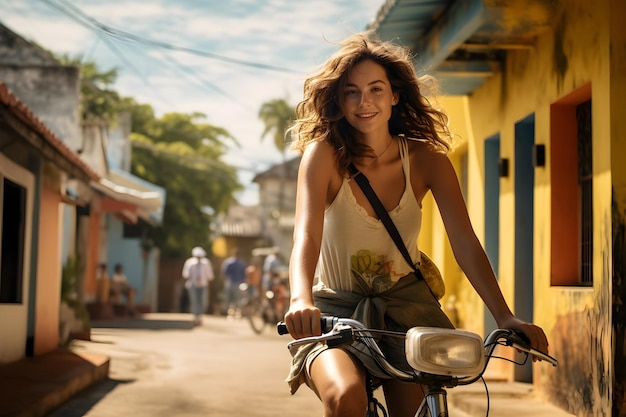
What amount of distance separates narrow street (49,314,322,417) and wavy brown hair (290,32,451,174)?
17.4ft

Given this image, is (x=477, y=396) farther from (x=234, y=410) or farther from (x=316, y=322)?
(x=316, y=322)

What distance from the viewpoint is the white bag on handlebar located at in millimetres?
2977

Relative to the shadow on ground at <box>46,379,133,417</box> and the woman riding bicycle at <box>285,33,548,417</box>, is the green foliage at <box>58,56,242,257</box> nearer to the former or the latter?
the shadow on ground at <box>46,379,133,417</box>

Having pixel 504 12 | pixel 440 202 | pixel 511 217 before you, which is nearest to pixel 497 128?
pixel 511 217

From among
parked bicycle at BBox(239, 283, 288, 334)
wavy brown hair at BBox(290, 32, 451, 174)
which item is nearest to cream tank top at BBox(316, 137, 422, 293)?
wavy brown hair at BBox(290, 32, 451, 174)

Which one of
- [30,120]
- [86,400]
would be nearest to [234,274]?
[30,120]

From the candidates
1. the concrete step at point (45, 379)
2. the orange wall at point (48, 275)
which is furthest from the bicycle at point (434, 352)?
the orange wall at point (48, 275)

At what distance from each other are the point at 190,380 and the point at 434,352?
912 centimetres

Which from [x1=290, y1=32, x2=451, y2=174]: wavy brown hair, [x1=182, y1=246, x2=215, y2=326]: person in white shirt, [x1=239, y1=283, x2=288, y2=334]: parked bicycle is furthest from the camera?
[x1=182, y1=246, x2=215, y2=326]: person in white shirt

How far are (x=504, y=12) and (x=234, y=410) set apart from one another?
413cm

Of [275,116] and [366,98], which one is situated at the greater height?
[275,116]

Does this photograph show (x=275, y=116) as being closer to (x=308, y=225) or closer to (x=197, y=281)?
(x=197, y=281)

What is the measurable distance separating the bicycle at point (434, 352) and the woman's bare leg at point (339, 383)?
0.09 metres

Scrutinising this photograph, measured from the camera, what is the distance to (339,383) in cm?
323
